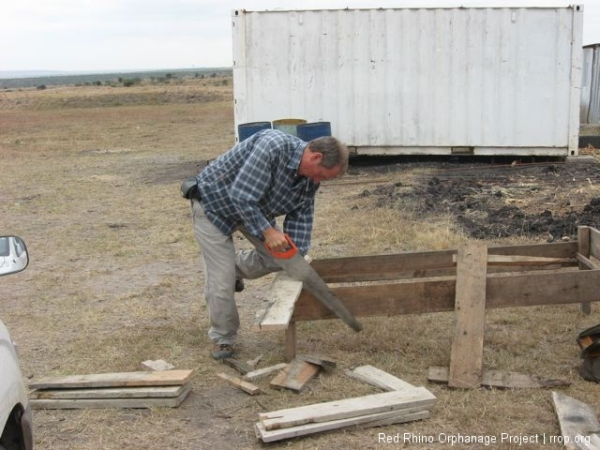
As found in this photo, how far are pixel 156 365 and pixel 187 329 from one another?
865mm

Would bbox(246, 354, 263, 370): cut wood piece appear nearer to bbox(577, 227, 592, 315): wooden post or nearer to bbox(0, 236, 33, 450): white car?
bbox(0, 236, 33, 450): white car

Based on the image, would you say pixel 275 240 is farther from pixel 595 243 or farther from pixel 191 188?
pixel 595 243

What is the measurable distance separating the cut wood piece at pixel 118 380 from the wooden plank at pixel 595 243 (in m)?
3.11

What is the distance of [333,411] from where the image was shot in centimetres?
365

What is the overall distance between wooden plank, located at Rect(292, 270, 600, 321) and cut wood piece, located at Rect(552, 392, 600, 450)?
706 millimetres

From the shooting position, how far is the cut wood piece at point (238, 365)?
179 inches

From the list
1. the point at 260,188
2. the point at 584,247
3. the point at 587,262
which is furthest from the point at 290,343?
the point at 584,247

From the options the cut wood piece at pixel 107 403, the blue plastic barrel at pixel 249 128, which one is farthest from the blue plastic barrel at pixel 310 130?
the cut wood piece at pixel 107 403

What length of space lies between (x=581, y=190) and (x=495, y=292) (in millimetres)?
6530

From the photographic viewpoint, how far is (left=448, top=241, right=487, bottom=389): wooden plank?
4.14 metres

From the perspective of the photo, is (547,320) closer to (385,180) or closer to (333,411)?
(333,411)

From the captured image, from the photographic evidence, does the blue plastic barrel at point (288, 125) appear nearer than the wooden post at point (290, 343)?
No

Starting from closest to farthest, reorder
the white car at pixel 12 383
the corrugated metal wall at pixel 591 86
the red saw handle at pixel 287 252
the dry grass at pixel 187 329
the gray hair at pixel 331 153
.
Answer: the white car at pixel 12 383 < the dry grass at pixel 187 329 < the gray hair at pixel 331 153 < the red saw handle at pixel 287 252 < the corrugated metal wall at pixel 591 86

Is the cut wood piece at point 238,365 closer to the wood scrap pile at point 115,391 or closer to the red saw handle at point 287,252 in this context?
the wood scrap pile at point 115,391
